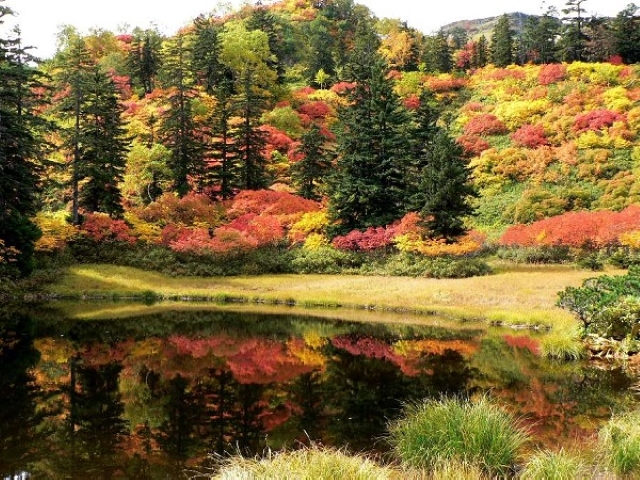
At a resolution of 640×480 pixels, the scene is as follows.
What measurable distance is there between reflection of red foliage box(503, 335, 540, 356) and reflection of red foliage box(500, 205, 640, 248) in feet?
55.3

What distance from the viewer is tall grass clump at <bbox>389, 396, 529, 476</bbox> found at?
7598 millimetres

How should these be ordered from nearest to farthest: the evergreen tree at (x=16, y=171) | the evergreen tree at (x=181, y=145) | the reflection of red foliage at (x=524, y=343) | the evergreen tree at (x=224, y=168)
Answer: the reflection of red foliage at (x=524, y=343) → the evergreen tree at (x=16, y=171) → the evergreen tree at (x=181, y=145) → the evergreen tree at (x=224, y=168)

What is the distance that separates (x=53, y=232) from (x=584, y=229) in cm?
3382

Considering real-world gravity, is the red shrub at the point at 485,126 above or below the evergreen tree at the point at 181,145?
above

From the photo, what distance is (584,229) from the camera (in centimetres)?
3466

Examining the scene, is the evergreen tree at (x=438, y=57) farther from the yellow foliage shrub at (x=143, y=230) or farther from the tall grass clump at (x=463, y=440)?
the tall grass clump at (x=463, y=440)

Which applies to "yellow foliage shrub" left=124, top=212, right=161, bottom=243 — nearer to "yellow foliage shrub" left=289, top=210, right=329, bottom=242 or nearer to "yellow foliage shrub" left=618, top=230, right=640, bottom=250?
"yellow foliage shrub" left=289, top=210, right=329, bottom=242

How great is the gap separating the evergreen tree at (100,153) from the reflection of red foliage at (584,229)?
29.2 m

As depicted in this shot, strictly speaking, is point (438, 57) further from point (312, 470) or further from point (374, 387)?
point (312, 470)

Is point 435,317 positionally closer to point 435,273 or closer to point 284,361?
point 435,273

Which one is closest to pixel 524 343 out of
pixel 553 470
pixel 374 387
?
pixel 374 387

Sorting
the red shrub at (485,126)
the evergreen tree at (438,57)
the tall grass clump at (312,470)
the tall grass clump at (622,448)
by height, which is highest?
the evergreen tree at (438,57)

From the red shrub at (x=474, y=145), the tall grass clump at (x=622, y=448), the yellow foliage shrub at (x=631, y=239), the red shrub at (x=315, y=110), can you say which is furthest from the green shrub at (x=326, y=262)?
the red shrub at (x=315, y=110)

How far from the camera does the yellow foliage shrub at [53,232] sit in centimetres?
3525
